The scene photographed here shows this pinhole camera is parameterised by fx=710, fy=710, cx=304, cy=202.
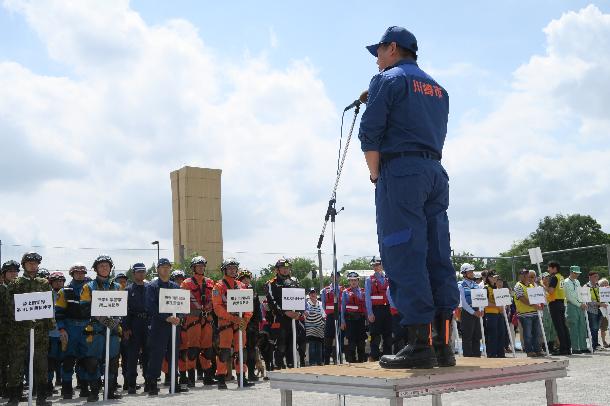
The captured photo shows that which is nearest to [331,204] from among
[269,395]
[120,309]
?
[269,395]

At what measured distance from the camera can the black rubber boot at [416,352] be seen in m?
4.18

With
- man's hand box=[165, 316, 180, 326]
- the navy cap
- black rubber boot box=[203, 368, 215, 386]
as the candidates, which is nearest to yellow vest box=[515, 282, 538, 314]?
black rubber boot box=[203, 368, 215, 386]

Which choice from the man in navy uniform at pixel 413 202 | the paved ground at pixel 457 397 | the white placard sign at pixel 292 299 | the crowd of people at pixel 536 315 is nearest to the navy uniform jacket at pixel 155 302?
the paved ground at pixel 457 397

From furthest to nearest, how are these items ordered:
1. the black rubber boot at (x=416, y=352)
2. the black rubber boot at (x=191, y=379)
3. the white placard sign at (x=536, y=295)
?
the white placard sign at (x=536, y=295)
the black rubber boot at (x=191, y=379)
the black rubber boot at (x=416, y=352)

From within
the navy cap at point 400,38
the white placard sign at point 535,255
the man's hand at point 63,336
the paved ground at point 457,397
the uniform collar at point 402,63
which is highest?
the navy cap at point 400,38

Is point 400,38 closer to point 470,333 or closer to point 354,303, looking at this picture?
point 354,303

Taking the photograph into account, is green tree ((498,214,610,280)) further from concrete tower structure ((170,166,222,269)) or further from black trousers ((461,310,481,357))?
black trousers ((461,310,481,357))

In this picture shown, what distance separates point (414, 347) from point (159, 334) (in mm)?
7216

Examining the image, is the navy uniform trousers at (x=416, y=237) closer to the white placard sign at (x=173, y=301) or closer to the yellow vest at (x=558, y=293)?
the white placard sign at (x=173, y=301)

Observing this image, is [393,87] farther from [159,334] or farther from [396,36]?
[159,334]

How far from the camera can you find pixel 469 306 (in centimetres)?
1427

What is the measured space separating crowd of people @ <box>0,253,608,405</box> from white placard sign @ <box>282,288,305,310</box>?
35 cm

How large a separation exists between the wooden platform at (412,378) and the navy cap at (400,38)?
6.84 ft

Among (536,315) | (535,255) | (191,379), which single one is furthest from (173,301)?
(535,255)
